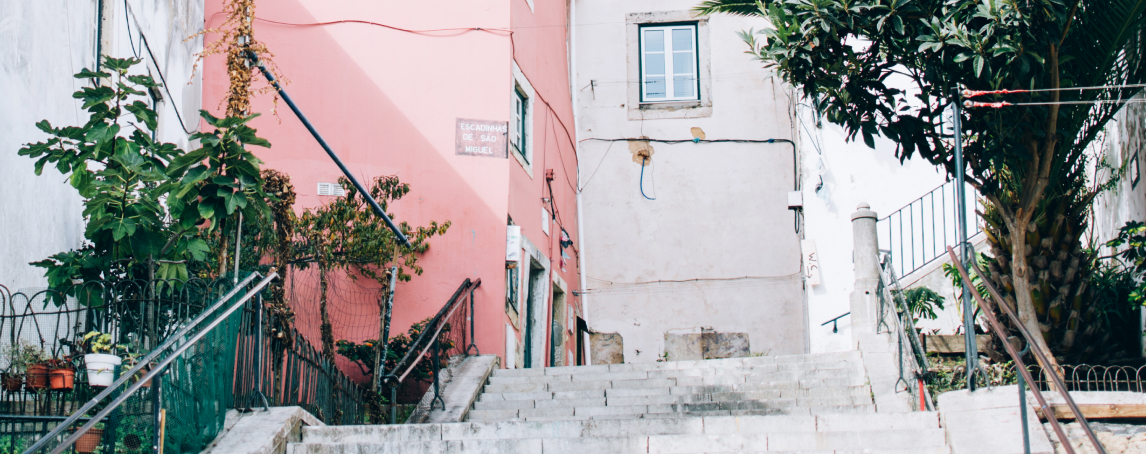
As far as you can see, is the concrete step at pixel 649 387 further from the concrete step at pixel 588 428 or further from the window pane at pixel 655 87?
the window pane at pixel 655 87

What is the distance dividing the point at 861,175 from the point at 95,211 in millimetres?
7881

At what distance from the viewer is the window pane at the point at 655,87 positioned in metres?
14.8

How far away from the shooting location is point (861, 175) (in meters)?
11.0

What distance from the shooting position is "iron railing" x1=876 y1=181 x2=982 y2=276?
9.77 metres

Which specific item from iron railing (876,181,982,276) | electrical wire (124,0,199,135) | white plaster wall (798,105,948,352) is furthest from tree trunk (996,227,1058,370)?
electrical wire (124,0,199,135)

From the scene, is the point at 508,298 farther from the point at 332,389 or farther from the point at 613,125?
the point at 613,125

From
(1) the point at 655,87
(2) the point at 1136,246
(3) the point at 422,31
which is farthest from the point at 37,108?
(1) the point at 655,87

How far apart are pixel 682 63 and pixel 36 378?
11.0 m

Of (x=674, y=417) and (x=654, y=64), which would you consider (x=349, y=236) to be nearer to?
(x=674, y=417)

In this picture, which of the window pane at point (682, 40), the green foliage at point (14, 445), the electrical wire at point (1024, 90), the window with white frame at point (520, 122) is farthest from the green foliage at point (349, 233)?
the window pane at point (682, 40)

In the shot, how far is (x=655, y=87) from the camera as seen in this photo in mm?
14836

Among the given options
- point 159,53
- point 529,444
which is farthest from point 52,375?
point 159,53

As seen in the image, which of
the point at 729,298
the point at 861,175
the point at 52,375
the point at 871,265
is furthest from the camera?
the point at 729,298

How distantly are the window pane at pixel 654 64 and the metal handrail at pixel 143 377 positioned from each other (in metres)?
9.89
